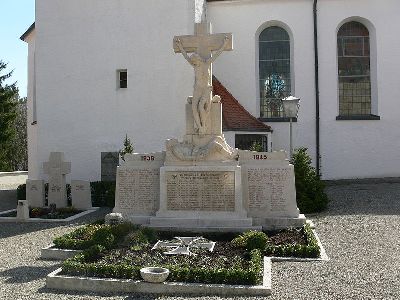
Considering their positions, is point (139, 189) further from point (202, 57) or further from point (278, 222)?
point (202, 57)

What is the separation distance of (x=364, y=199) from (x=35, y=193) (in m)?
11.2

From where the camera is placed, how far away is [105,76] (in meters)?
18.0

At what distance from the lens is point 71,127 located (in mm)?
18156

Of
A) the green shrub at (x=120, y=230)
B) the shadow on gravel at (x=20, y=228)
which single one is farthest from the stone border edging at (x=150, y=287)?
the shadow on gravel at (x=20, y=228)

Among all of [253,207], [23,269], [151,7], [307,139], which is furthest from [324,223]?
[151,7]

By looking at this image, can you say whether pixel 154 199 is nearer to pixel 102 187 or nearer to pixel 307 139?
pixel 102 187

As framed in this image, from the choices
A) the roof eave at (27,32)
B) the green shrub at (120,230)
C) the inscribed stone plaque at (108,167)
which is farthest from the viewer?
the roof eave at (27,32)

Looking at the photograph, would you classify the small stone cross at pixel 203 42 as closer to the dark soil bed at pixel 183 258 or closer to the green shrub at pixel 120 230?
the green shrub at pixel 120 230

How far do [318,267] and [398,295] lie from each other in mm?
1575

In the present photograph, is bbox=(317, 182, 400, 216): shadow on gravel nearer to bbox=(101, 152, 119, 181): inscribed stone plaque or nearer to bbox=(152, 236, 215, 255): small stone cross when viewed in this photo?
bbox=(152, 236, 215, 255): small stone cross

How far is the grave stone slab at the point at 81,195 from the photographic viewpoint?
15.0 meters

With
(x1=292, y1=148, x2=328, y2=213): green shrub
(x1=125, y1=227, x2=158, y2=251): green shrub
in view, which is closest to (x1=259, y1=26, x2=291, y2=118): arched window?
(x1=292, y1=148, x2=328, y2=213): green shrub

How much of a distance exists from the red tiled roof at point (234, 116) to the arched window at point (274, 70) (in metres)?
1.37

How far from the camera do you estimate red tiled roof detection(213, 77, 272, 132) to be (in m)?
18.1
